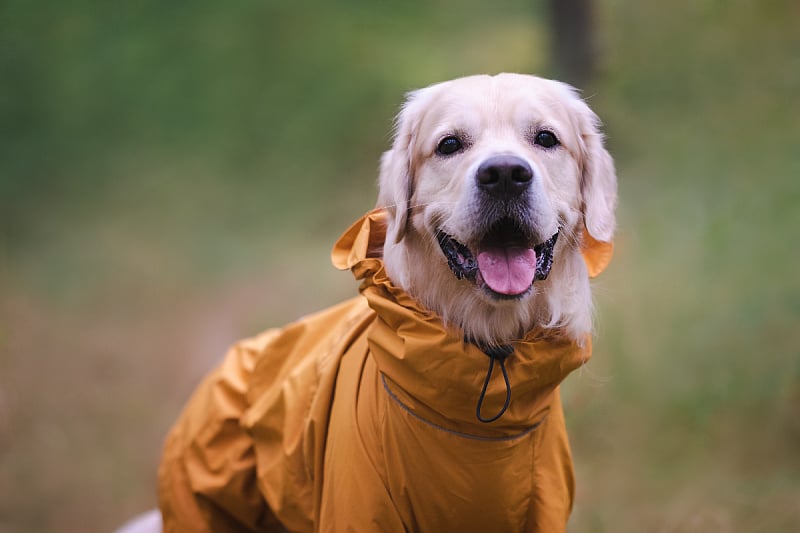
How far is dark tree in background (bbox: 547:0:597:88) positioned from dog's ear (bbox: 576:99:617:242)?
372 cm

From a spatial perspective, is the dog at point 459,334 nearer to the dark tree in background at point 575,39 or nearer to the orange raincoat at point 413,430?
the orange raincoat at point 413,430

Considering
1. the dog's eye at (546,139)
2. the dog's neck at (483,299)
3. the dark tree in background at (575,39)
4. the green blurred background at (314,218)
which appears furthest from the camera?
the dark tree in background at (575,39)

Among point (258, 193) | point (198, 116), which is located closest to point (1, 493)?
point (258, 193)

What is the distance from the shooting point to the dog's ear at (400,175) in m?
2.52

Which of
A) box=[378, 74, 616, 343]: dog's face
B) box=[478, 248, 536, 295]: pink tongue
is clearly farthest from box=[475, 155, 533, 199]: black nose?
box=[478, 248, 536, 295]: pink tongue

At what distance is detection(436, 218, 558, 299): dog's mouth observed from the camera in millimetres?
2268

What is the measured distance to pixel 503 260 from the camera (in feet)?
7.71

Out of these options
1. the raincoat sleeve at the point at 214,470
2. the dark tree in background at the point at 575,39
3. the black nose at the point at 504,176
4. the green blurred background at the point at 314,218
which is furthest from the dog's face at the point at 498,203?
the dark tree in background at the point at 575,39

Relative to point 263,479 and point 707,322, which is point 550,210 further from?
point 707,322

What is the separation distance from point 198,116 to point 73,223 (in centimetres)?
160

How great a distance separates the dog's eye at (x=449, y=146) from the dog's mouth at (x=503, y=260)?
0.29 meters

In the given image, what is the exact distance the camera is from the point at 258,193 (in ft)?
23.8

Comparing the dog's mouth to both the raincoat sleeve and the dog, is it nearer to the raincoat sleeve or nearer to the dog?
the dog

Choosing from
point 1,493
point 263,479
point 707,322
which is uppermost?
point 263,479
